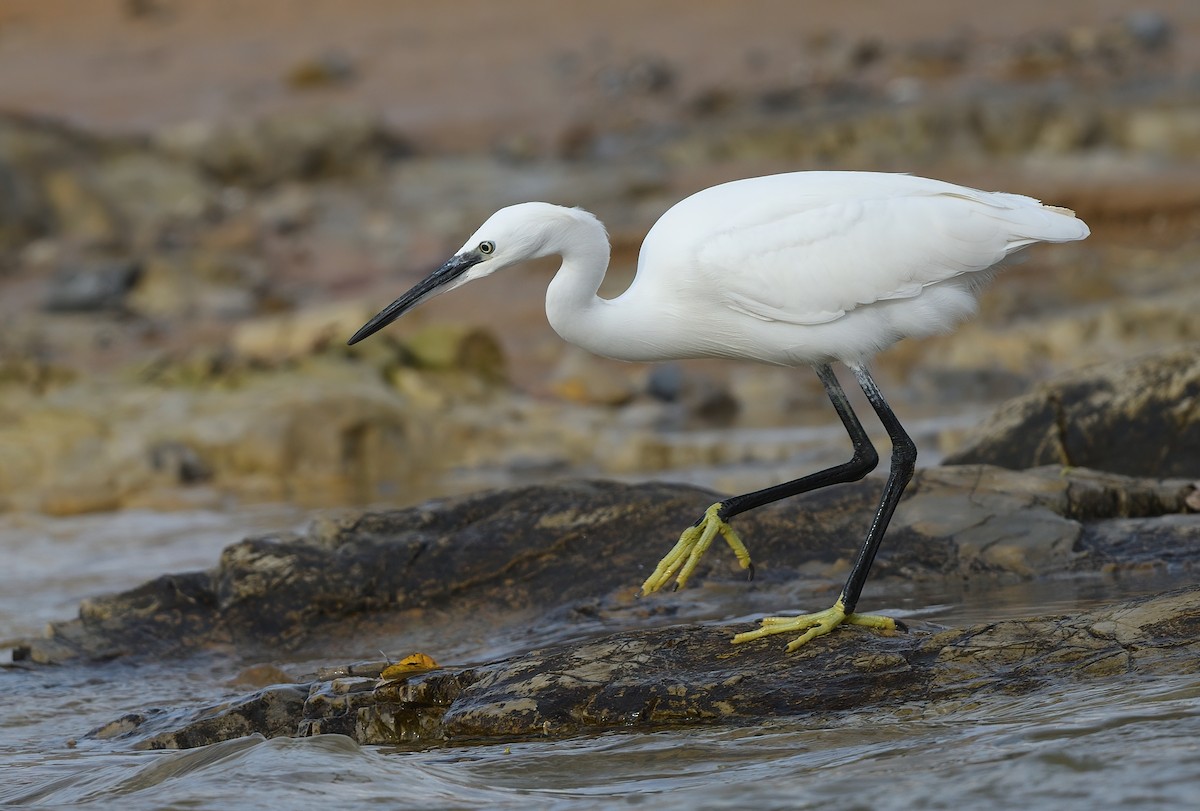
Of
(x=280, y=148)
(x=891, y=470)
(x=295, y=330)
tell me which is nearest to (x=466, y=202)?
(x=280, y=148)

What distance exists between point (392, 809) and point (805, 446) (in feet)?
28.7

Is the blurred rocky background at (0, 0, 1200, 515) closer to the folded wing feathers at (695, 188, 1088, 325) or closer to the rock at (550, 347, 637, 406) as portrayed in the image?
the rock at (550, 347, 637, 406)

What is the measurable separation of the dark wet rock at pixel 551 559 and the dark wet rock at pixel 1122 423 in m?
0.79

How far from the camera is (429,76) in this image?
34156 millimetres

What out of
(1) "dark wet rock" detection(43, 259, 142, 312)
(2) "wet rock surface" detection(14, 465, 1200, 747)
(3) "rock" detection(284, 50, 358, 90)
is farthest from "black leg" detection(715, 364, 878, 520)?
(3) "rock" detection(284, 50, 358, 90)

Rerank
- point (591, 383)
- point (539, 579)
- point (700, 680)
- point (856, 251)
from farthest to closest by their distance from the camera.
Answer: point (591, 383) < point (539, 579) < point (856, 251) < point (700, 680)

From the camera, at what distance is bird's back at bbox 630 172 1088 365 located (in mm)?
5988

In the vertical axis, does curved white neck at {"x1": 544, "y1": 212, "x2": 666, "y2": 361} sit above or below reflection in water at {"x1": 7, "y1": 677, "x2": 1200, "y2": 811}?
above

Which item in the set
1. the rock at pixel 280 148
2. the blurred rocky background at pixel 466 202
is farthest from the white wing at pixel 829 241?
the rock at pixel 280 148

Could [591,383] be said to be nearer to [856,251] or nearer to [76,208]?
[856,251]

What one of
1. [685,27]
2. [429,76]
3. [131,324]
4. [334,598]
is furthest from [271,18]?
[334,598]

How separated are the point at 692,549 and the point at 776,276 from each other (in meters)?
1.09

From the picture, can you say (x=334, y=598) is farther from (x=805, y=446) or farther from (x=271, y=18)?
(x=271, y=18)

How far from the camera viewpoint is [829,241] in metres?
6.05
